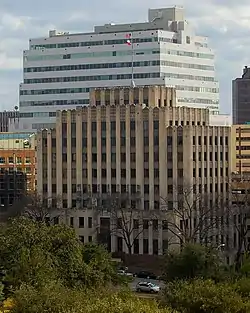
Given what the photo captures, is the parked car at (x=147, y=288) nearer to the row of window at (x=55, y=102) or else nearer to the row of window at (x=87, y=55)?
the row of window at (x=87, y=55)

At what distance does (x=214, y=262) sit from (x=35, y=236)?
15533 mm

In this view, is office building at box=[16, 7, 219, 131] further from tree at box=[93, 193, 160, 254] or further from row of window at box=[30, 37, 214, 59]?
tree at box=[93, 193, 160, 254]

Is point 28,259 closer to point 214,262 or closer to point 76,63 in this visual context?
point 214,262

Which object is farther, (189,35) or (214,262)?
(189,35)

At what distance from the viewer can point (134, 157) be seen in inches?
4417

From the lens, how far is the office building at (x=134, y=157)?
362ft

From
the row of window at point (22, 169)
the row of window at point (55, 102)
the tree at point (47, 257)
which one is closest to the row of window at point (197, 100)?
Answer: the row of window at point (55, 102)

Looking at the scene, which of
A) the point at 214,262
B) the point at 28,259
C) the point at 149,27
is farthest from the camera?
the point at 149,27

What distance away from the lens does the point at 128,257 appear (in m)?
110

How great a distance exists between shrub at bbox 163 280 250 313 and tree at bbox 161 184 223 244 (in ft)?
170

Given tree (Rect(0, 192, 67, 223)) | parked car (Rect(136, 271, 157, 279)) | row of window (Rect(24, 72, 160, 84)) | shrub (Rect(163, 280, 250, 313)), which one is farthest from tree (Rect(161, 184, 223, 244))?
row of window (Rect(24, 72, 160, 84))

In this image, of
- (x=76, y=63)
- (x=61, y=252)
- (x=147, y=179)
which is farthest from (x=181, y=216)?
(x=76, y=63)

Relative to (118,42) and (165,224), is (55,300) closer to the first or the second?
(165,224)

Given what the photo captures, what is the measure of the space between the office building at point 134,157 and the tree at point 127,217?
413mm
